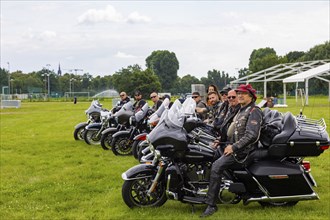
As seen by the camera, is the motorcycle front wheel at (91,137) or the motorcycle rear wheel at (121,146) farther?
the motorcycle front wheel at (91,137)

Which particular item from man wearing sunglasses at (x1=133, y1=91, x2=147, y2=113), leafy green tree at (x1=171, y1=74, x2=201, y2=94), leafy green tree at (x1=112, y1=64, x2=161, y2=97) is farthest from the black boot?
leafy green tree at (x1=171, y1=74, x2=201, y2=94)

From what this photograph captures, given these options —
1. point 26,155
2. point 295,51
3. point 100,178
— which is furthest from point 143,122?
point 295,51

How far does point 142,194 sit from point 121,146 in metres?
4.73

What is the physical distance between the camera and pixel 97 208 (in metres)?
6.24

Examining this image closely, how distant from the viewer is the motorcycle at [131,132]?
1024 cm

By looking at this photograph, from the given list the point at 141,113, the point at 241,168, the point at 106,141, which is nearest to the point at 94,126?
the point at 106,141

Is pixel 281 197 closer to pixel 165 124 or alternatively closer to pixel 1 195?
pixel 165 124

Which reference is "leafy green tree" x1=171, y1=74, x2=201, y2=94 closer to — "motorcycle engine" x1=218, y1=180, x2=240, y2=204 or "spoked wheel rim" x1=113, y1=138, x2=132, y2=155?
"spoked wheel rim" x1=113, y1=138, x2=132, y2=155

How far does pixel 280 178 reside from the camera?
18.3 ft

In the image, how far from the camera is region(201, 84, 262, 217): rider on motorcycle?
17.6ft

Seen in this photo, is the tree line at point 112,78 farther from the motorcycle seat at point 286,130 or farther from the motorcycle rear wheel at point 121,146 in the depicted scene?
the motorcycle seat at point 286,130

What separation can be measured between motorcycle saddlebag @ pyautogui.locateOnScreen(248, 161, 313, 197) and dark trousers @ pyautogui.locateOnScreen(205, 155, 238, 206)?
350mm

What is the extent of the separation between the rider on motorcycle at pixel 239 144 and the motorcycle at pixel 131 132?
4.84 metres

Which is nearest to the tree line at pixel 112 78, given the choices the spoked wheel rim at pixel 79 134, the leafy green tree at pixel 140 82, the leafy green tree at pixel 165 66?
the leafy green tree at pixel 165 66
